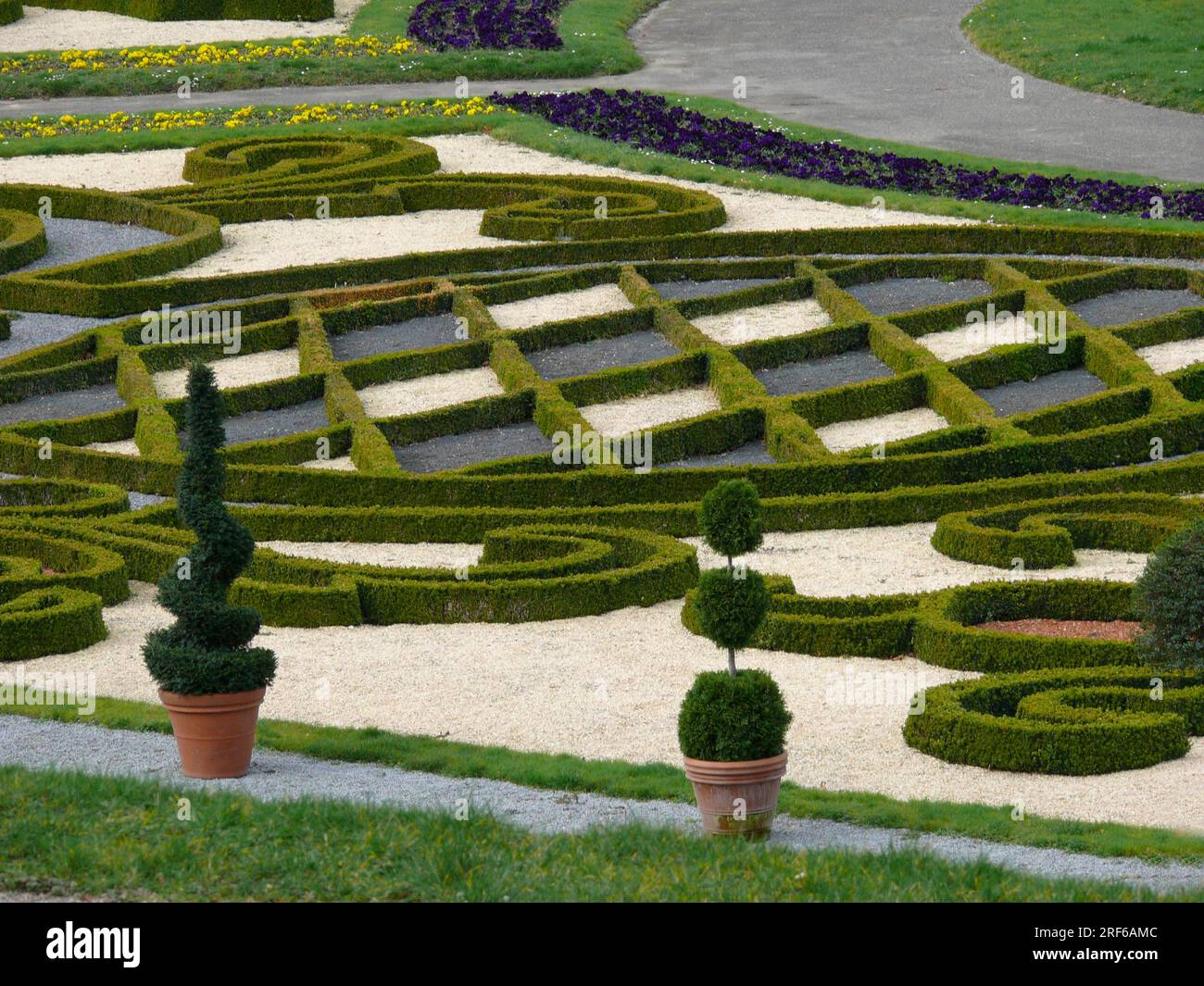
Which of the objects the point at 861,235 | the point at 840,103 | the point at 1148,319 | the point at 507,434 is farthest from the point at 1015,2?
the point at 507,434

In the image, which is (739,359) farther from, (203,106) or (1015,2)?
(1015,2)

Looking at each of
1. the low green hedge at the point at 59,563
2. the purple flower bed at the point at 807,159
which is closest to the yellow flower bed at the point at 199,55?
the purple flower bed at the point at 807,159

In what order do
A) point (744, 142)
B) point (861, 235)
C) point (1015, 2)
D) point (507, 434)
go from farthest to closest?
point (1015, 2) → point (744, 142) → point (861, 235) → point (507, 434)

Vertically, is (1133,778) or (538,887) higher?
(538,887)

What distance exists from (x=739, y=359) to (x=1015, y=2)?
35.0 meters

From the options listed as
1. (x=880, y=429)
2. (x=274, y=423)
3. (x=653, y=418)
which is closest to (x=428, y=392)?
(x=274, y=423)

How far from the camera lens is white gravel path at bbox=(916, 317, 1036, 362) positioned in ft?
88.1

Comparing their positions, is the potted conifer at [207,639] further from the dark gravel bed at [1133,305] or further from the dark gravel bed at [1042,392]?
the dark gravel bed at [1133,305]

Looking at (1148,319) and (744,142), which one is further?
(744,142)

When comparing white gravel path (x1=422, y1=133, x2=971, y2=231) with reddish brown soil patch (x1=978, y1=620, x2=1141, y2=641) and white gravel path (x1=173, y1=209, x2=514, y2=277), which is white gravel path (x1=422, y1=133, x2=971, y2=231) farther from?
reddish brown soil patch (x1=978, y1=620, x2=1141, y2=641)

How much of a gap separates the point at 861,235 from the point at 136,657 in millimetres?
17321

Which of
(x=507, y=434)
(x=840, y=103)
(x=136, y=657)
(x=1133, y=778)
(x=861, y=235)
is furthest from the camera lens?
(x=840, y=103)

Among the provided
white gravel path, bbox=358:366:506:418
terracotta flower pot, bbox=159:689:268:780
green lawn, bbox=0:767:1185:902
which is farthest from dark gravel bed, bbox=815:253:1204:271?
green lawn, bbox=0:767:1185:902

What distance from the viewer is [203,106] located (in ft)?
155
